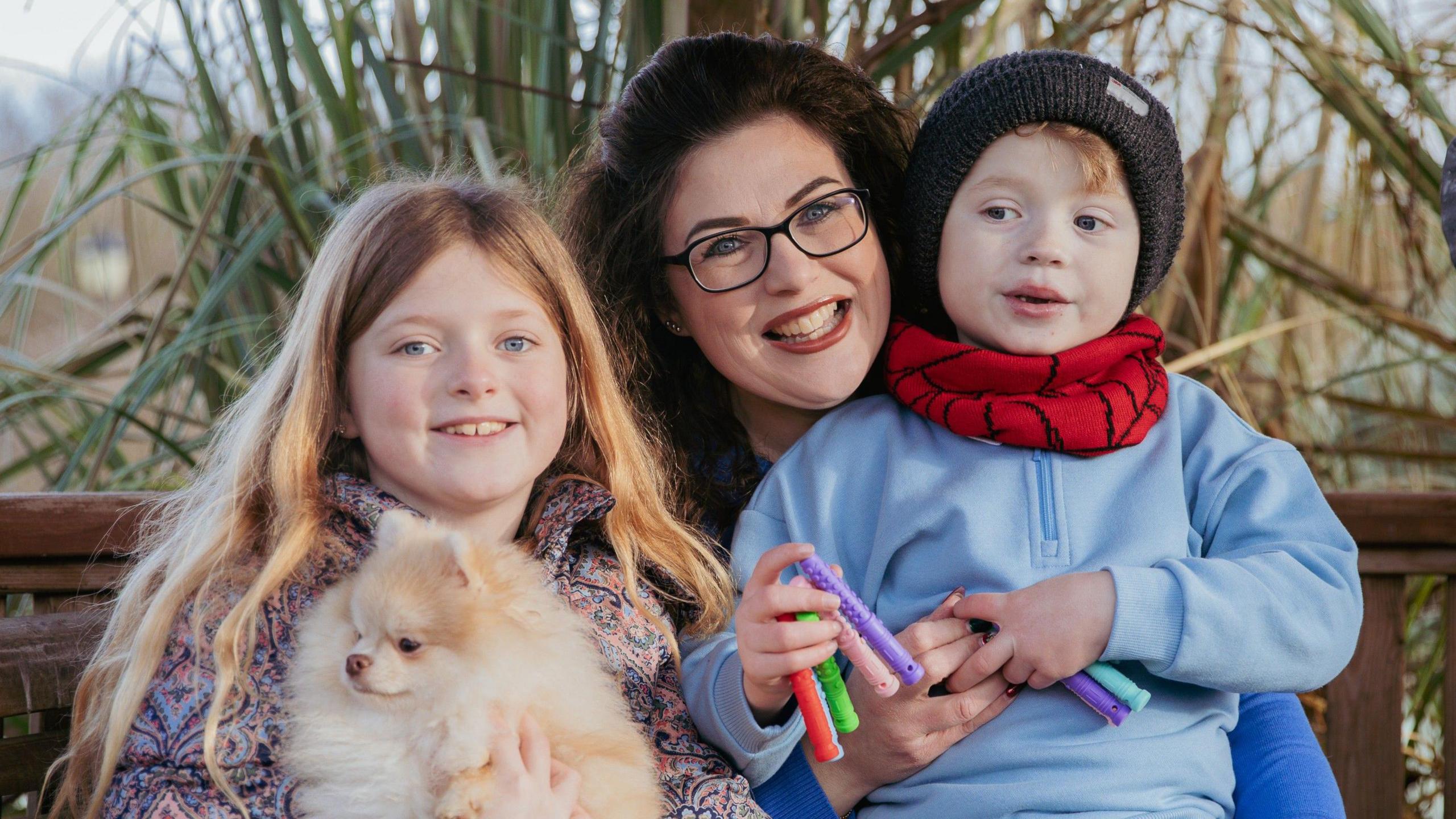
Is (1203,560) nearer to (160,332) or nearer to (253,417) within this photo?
(253,417)

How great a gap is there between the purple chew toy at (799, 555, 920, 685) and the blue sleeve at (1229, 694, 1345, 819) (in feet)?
2.30

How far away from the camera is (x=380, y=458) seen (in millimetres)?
1751

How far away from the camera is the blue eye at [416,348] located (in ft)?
5.69

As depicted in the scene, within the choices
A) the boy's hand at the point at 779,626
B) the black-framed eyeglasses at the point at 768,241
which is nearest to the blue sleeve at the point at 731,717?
the boy's hand at the point at 779,626

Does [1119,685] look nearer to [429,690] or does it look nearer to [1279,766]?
[1279,766]

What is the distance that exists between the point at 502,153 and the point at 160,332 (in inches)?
42.6

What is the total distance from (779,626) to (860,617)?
113mm

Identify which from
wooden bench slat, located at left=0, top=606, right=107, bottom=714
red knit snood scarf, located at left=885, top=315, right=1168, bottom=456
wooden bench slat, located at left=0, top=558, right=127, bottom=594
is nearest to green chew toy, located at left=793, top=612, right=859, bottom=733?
red knit snood scarf, located at left=885, top=315, right=1168, bottom=456

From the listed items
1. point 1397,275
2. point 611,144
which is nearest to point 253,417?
point 611,144

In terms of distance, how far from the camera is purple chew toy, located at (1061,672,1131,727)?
1701 millimetres

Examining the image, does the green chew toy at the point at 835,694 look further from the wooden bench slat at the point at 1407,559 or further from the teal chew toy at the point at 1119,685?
the wooden bench slat at the point at 1407,559

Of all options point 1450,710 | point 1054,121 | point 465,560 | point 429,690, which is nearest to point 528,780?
point 429,690

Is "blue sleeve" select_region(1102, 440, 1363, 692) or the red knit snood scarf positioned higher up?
the red knit snood scarf

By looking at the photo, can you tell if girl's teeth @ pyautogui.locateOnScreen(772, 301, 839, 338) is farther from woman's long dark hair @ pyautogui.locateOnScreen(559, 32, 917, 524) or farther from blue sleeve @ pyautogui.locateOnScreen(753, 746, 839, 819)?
blue sleeve @ pyautogui.locateOnScreen(753, 746, 839, 819)
